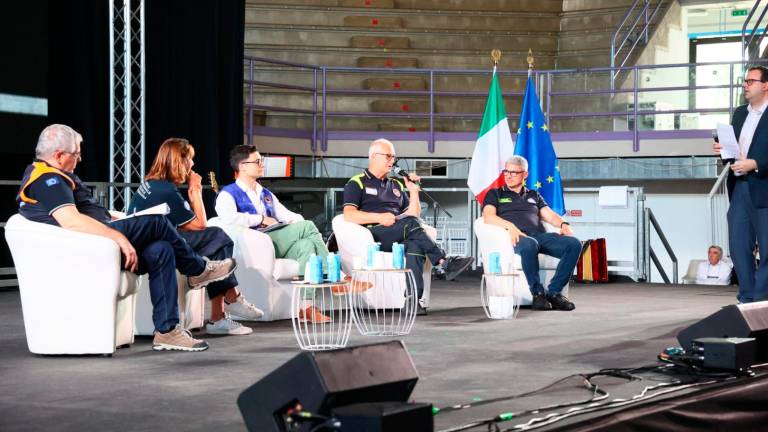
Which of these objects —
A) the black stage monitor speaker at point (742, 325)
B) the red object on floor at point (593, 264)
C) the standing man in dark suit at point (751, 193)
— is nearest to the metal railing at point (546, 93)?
the red object on floor at point (593, 264)

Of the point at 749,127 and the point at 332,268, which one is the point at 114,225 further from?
the point at 749,127

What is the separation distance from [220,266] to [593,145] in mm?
6751

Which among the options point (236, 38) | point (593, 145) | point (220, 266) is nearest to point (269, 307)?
point (220, 266)

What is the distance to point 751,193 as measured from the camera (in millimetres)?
4754

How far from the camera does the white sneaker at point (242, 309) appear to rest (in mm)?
4984

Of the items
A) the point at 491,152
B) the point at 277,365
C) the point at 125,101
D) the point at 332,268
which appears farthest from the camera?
the point at 491,152

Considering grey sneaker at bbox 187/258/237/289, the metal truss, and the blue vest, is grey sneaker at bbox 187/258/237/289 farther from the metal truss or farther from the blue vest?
the metal truss

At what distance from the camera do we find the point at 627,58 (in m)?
11.5

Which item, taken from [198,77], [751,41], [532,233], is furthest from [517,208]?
[751,41]

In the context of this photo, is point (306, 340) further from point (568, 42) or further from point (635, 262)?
point (568, 42)

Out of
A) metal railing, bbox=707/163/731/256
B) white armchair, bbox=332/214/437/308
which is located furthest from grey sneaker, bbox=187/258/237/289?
metal railing, bbox=707/163/731/256

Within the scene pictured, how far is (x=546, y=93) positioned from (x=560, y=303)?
17.1 ft

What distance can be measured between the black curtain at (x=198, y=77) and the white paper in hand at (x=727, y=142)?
4.72 m

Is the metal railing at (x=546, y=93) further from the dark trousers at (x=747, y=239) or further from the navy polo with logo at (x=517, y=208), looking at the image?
the dark trousers at (x=747, y=239)
